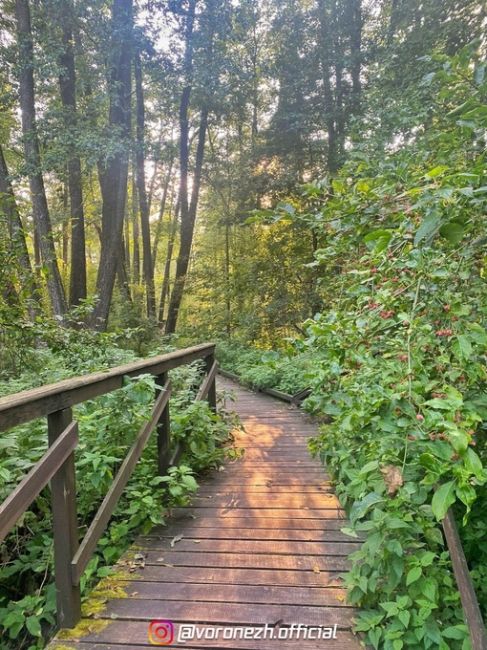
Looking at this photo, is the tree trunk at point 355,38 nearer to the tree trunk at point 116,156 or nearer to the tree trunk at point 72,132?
the tree trunk at point 116,156

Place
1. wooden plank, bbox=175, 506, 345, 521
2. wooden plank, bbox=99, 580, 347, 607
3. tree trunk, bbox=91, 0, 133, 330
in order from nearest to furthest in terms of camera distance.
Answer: wooden plank, bbox=99, 580, 347, 607 < wooden plank, bbox=175, 506, 345, 521 < tree trunk, bbox=91, 0, 133, 330

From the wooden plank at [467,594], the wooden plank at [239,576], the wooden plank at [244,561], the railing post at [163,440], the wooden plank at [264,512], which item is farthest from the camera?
the railing post at [163,440]

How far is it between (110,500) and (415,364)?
172cm

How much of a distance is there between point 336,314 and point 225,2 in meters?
11.5

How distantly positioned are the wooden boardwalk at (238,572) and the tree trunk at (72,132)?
577 cm

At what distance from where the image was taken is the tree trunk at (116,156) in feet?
26.8

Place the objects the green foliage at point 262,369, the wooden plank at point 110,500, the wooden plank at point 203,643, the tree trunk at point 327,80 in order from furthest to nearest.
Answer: the tree trunk at point 327,80, the green foliage at point 262,369, the wooden plank at point 110,500, the wooden plank at point 203,643

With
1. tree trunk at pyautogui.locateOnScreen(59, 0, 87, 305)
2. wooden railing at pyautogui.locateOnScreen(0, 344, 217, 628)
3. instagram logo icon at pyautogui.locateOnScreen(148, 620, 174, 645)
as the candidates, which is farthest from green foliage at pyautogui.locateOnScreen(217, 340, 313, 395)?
tree trunk at pyautogui.locateOnScreen(59, 0, 87, 305)

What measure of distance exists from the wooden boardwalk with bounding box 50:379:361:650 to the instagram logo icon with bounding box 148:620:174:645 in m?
0.03

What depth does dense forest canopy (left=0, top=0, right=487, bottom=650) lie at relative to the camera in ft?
4.47

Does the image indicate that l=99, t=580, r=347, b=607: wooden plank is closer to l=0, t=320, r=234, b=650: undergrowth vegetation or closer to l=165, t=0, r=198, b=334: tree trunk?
l=0, t=320, r=234, b=650: undergrowth vegetation

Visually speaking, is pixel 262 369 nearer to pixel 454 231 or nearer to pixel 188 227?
pixel 188 227

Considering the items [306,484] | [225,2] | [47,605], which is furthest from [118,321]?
[47,605]

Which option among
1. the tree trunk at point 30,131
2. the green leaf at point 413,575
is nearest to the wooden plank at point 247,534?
the green leaf at point 413,575
